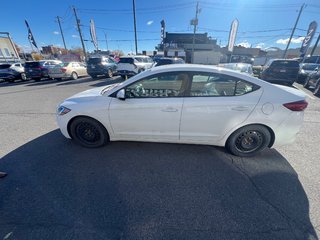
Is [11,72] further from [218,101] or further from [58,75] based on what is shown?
[218,101]

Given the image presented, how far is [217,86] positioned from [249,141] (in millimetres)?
1203

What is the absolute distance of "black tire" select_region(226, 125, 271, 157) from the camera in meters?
2.87

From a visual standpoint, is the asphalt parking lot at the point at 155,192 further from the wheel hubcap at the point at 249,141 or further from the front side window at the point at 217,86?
the front side window at the point at 217,86

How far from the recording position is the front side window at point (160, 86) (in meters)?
2.78

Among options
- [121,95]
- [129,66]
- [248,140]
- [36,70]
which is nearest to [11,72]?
[36,70]

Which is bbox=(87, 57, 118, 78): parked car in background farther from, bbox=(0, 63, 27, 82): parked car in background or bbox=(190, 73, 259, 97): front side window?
bbox=(190, 73, 259, 97): front side window

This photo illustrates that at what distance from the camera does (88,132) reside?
323 cm

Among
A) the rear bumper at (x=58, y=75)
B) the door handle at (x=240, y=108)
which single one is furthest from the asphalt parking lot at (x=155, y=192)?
the rear bumper at (x=58, y=75)

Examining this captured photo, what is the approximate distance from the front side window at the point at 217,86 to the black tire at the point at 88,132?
1851 millimetres

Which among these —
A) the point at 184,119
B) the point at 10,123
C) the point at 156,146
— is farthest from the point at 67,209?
the point at 10,123

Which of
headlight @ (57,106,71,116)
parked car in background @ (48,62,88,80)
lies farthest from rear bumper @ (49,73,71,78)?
headlight @ (57,106,71,116)

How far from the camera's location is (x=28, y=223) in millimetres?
1826

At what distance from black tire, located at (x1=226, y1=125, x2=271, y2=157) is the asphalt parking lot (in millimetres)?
150

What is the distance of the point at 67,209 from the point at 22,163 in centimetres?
159
